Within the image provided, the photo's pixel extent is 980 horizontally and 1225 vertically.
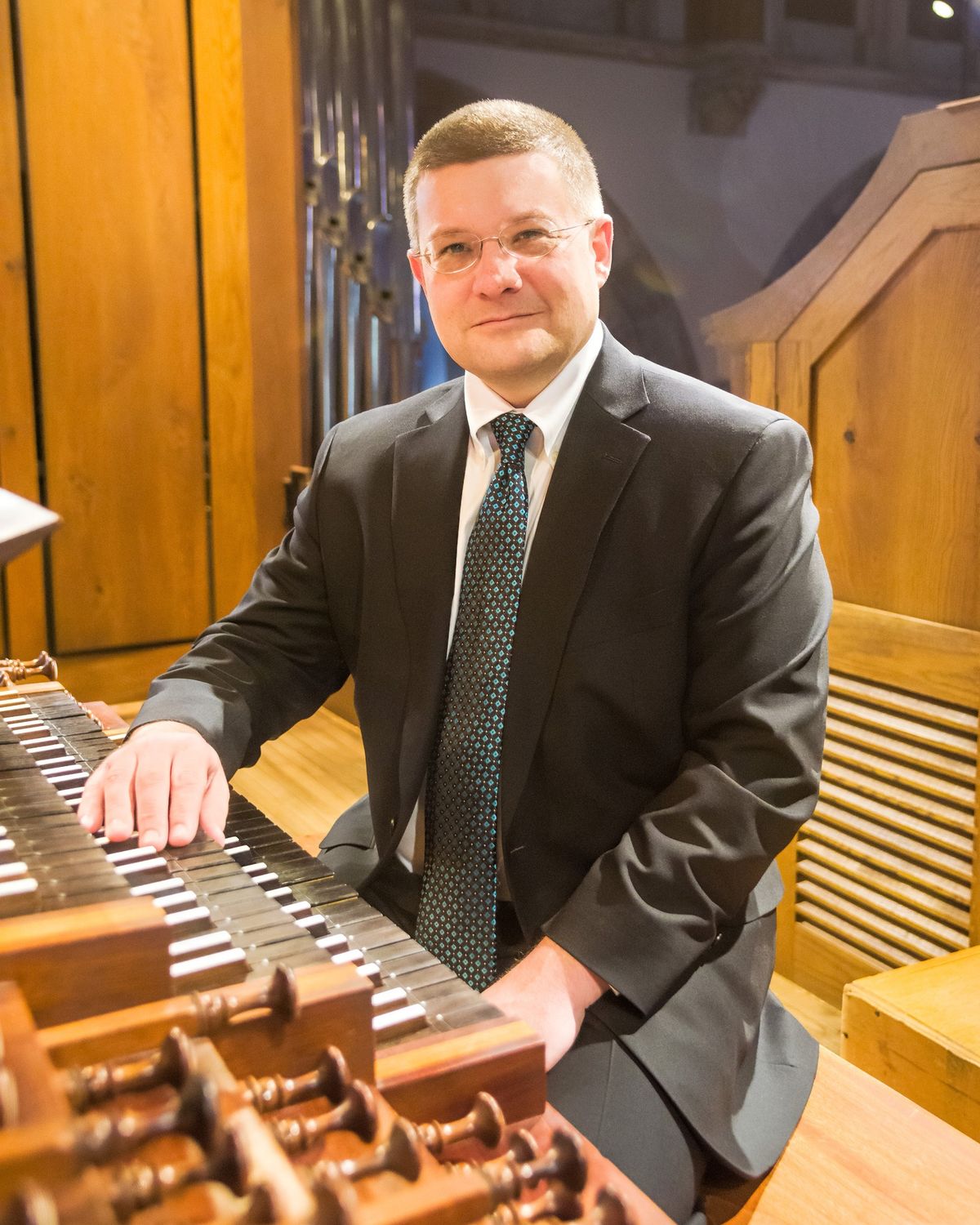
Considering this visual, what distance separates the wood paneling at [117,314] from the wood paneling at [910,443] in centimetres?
241

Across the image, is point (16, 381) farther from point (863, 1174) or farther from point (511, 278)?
point (863, 1174)

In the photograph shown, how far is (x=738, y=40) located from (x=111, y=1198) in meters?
5.48

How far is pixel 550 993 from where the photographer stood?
124 cm

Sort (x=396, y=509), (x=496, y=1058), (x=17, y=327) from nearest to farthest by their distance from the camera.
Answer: (x=496, y=1058) → (x=396, y=509) → (x=17, y=327)

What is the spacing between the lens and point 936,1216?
1.15m

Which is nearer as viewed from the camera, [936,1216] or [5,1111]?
[5,1111]

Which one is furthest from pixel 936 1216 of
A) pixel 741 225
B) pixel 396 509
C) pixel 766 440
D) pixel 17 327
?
pixel 741 225

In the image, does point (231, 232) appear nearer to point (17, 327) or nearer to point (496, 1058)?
point (17, 327)

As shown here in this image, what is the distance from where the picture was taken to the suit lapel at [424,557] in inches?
63.3

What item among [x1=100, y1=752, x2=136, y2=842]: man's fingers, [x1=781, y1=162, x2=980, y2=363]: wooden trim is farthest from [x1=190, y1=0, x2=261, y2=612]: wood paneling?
[x1=100, y1=752, x2=136, y2=842]: man's fingers

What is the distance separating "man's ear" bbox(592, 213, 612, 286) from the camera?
1.64 metres

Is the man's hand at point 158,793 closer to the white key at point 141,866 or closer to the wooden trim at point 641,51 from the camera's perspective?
the white key at point 141,866

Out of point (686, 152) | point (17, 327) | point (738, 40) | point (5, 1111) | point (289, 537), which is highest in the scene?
point (738, 40)

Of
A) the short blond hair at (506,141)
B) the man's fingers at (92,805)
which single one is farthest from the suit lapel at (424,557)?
the man's fingers at (92,805)
